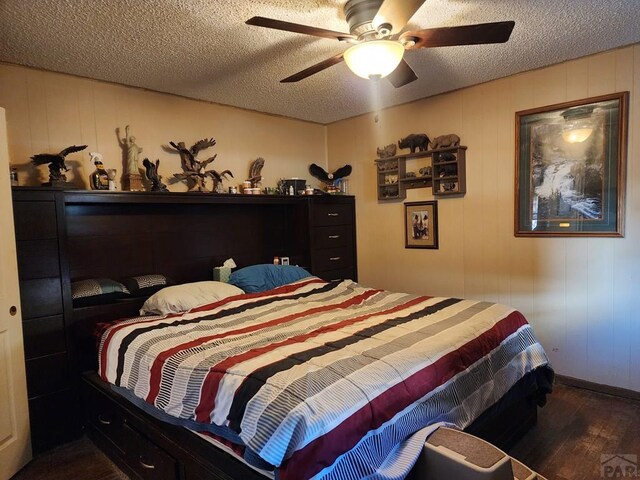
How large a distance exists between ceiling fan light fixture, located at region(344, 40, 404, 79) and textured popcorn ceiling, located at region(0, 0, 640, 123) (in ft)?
1.11

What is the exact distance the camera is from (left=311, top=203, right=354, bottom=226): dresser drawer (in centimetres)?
405

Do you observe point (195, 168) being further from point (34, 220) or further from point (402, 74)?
point (402, 74)

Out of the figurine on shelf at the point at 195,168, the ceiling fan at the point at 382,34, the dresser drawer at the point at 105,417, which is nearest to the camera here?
the ceiling fan at the point at 382,34

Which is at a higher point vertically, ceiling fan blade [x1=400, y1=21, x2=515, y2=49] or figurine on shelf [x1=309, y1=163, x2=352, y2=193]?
ceiling fan blade [x1=400, y1=21, x2=515, y2=49]

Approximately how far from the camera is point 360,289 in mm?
3260

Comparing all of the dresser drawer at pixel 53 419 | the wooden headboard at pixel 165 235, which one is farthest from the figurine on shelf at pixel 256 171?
the dresser drawer at pixel 53 419

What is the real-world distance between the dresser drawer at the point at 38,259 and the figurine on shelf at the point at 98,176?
21.0 inches

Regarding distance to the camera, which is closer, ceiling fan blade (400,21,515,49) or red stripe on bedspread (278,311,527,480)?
red stripe on bedspread (278,311,527,480)

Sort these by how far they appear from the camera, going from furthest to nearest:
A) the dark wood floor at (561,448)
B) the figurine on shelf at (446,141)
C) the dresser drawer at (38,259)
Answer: the figurine on shelf at (446,141), the dresser drawer at (38,259), the dark wood floor at (561,448)

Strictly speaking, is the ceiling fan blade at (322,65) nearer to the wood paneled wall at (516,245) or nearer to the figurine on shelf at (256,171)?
the figurine on shelf at (256,171)

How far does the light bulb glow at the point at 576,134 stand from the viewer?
2922mm

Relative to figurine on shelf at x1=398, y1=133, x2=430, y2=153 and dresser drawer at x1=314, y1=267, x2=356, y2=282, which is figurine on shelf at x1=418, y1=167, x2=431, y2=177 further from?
Result: dresser drawer at x1=314, y1=267, x2=356, y2=282

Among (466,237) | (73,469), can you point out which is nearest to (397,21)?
(466,237)

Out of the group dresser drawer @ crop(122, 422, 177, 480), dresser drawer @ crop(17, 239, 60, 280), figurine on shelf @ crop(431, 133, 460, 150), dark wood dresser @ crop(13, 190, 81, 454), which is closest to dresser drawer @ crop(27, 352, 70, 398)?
dark wood dresser @ crop(13, 190, 81, 454)
